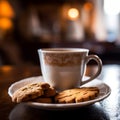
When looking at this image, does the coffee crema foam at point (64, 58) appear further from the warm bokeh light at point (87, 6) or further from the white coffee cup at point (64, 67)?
the warm bokeh light at point (87, 6)

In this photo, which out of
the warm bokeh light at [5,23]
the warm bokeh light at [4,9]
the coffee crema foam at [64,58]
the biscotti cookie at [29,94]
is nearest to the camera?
the biscotti cookie at [29,94]

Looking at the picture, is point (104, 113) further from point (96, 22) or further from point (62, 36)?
point (96, 22)

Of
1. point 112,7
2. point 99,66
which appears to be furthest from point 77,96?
point 112,7

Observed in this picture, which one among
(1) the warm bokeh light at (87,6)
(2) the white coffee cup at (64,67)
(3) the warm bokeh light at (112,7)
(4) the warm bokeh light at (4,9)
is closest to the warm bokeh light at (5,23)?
(4) the warm bokeh light at (4,9)

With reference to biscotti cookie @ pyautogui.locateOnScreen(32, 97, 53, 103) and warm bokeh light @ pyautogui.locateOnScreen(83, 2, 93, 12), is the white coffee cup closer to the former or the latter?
biscotti cookie @ pyautogui.locateOnScreen(32, 97, 53, 103)

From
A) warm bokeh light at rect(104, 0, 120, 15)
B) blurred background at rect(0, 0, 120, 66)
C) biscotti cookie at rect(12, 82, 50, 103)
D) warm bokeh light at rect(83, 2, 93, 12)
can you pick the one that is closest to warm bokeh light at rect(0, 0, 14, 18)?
blurred background at rect(0, 0, 120, 66)

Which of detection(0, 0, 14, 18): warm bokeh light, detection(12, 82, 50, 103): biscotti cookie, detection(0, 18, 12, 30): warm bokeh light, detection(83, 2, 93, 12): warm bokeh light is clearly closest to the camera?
detection(12, 82, 50, 103): biscotti cookie

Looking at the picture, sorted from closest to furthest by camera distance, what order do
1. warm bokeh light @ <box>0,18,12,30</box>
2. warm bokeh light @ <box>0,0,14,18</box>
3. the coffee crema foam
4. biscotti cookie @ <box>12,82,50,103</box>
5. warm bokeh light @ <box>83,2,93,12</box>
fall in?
biscotti cookie @ <box>12,82,50,103</box> < the coffee crema foam < warm bokeh light @ <box>0,0,14,18</box> < warm bokeh light @ <box>0,18,12,30</box> < warm bokeh light @ <box>83,2,93,12</box>

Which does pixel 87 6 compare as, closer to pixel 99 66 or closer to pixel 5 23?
pixel 5 23
